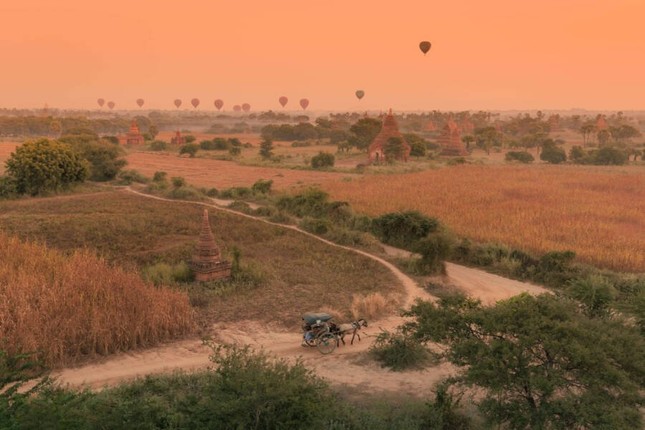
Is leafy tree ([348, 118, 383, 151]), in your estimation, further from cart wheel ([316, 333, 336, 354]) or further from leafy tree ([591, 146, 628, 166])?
cart wheel ([316, 333, 336, 354])

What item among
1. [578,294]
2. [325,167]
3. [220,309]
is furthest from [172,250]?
[325,167]

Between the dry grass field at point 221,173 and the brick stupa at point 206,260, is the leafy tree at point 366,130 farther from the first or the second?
the brick stupa at point 206,260

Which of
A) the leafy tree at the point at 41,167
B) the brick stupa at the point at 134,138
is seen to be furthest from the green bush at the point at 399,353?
the brick stupa at the point at 134,138

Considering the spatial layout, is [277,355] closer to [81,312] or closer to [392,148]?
[81,312]

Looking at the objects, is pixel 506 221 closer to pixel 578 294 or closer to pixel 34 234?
pixel 578 294

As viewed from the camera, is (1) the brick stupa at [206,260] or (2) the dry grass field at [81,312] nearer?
(2) the dry grass field at [81,312]
